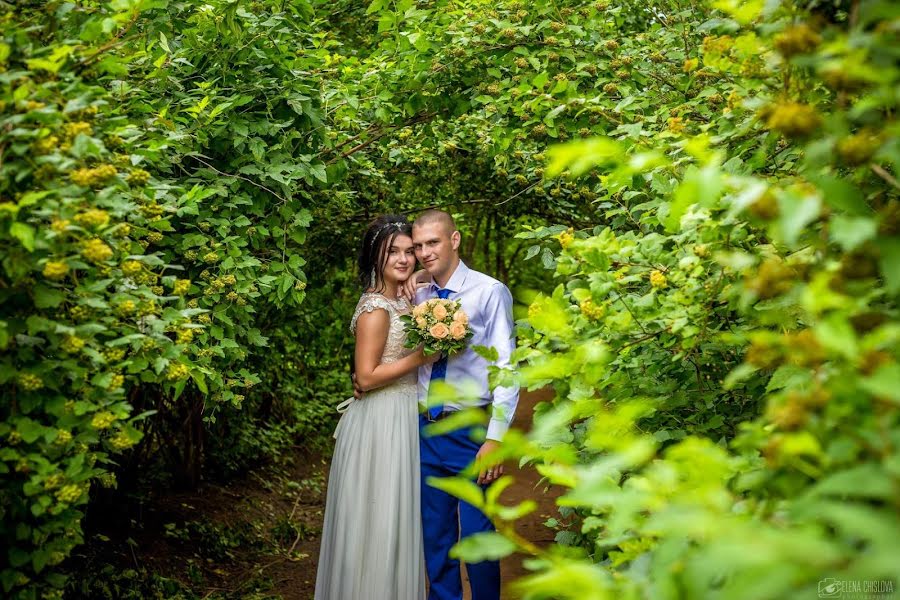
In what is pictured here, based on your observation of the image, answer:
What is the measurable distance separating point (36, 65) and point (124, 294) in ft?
2.12

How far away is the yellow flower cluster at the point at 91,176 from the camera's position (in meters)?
1.94

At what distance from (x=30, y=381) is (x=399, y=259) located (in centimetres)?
265

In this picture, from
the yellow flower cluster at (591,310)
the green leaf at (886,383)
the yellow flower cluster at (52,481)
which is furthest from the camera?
the yellow flower cluster at (591,310)

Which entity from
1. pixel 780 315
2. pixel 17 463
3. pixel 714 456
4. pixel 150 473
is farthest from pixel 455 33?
pixel 150 473

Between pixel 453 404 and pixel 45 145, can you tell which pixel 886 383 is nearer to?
pixel 45 145

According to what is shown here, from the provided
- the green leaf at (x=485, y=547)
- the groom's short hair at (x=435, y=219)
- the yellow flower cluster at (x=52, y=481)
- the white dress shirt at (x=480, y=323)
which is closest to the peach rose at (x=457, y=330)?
the white dress shirt at (x=480, y=323)

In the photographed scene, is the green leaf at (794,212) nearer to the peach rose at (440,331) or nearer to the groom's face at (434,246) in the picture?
the peach rose at (440,331)

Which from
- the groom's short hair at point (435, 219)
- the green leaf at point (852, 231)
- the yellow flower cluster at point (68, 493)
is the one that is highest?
the green leaf at point (852, 231)

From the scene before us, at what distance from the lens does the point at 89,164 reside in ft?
7.33

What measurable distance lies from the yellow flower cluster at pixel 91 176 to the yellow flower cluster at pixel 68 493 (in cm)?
79

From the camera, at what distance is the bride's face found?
4.43 m

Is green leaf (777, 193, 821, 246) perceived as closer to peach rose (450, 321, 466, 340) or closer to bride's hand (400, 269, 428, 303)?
peach rose (450, 321, 466, 340)

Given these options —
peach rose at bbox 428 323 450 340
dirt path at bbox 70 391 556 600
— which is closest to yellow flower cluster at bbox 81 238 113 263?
peach rose at bbox 428 323 450 340

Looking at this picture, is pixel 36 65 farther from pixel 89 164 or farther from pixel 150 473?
pixel 150 473
